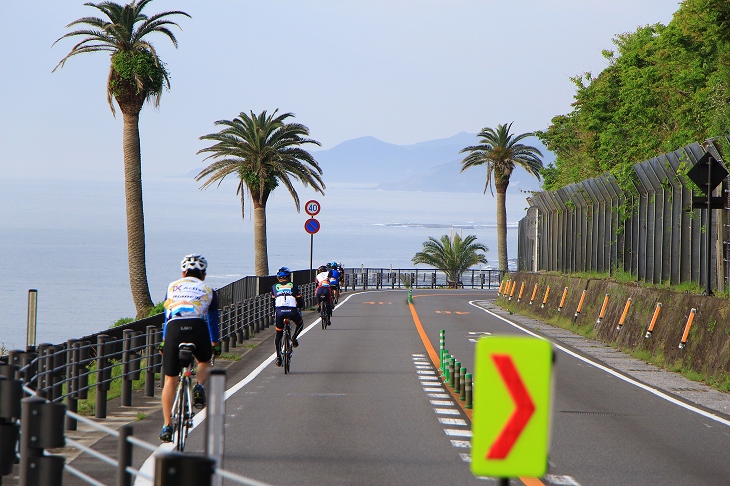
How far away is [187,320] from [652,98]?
40.4 metres

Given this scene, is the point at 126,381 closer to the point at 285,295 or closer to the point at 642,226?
the point at 285,295

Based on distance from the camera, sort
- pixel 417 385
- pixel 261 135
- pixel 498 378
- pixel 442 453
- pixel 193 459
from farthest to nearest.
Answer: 1. pixel 261 135
2. pixel 417 385
3. pixel 442 453
4. pixel 193 459
5. pixel 498 378

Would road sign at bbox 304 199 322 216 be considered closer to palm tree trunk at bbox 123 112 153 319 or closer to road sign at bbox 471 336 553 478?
palm tree trunk at bbox 123 112 153 319

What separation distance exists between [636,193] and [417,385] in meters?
14.0

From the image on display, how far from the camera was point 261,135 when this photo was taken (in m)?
51.2

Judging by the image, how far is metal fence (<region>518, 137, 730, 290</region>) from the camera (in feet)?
72.0

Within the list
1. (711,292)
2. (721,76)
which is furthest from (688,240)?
(721,76)

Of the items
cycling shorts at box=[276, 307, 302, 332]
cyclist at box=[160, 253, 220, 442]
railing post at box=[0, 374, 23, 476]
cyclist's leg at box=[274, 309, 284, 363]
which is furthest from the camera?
cycling shorts at box=[276, 307, 302, 332]

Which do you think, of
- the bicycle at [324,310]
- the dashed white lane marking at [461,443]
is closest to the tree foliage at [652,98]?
the bicycle at [324,310]

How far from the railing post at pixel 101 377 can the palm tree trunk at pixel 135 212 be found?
23.2 m

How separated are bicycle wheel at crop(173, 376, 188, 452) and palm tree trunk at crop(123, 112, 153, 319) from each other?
26.5 m

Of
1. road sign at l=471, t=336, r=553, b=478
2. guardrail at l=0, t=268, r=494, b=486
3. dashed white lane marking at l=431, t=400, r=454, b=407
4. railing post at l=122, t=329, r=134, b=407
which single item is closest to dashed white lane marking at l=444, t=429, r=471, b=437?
dashed white lane marking at l=431, t=400, r=454, b=407

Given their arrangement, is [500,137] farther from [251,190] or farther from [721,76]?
[721,76]

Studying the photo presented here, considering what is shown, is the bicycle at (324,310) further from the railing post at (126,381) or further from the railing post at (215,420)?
the railing post at (215,420)
